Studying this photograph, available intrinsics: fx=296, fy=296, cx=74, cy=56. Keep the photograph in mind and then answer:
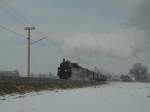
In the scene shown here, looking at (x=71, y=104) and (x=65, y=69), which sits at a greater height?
(x=65, y=69)

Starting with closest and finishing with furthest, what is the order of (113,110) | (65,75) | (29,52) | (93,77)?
(113,110) → (29,52) → (65,75) → (93,77)

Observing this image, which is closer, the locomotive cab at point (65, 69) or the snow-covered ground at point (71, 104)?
the snow-covered ground at point (71, 104)

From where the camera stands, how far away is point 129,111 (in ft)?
50.3

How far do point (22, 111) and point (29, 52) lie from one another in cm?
4257

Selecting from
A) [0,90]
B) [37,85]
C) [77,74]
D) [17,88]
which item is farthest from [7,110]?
[77,74]

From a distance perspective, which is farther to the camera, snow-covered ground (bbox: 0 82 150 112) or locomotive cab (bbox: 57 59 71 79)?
locomotive cab (bbox: 57 59 71 79)

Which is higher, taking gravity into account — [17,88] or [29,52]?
[29,52]

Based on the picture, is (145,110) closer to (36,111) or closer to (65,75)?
(36,111)

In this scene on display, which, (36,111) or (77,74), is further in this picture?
(77,74)

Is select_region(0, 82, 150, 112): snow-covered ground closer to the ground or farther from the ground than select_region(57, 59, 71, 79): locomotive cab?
closer to the ground

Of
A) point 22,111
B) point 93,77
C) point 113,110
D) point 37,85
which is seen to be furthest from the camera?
point 93,77

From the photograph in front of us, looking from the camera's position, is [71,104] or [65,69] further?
[65,69]

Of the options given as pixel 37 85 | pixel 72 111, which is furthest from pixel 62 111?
pixel 37 85

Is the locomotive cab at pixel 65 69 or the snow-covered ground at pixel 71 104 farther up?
the locomotive cab at pixel 65 69
